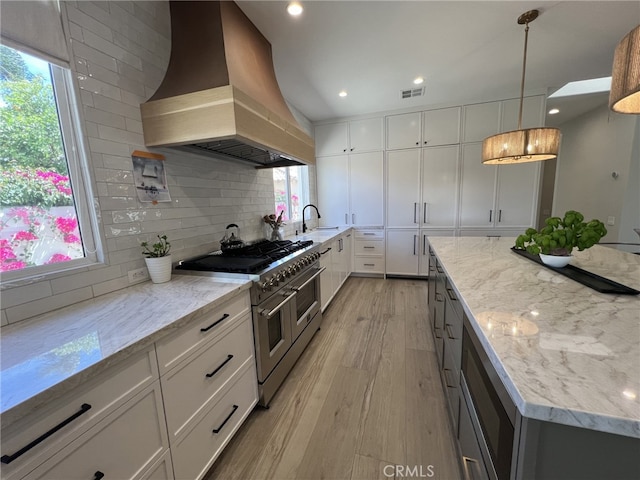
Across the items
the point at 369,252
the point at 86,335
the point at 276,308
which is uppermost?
the point at 86,335

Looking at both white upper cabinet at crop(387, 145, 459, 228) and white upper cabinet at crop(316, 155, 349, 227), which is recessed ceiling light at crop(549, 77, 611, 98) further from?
white upper cabinet at crop(316, 155, 349, 227)

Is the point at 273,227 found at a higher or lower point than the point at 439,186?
lower

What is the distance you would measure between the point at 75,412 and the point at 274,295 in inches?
41.5

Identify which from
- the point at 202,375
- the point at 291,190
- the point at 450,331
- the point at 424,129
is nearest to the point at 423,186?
the point at 424,129

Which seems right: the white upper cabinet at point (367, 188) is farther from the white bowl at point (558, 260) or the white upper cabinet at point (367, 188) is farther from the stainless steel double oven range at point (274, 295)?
the white bowl at point (558, 260)

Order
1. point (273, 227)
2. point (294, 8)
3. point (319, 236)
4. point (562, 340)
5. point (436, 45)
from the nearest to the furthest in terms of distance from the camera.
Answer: point (562, 340) < point (294, 8) < point (436, 45) < point (273, 227) < point (319, 236)

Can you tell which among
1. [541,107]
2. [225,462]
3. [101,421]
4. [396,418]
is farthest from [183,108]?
[541,107]

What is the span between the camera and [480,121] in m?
3.52

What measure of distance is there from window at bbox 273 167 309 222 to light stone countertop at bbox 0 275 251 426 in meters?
2.06

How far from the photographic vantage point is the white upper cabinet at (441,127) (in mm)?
3619

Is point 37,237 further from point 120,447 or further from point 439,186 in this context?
point 439,186

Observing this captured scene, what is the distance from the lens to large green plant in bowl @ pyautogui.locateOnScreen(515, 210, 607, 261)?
1.35 m

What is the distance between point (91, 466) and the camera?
2.51 ft

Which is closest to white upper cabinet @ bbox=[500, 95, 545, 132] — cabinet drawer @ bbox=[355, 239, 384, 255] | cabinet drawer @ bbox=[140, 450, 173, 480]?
cabinet drawer @ bbox=[355, 239, 384, 255]
